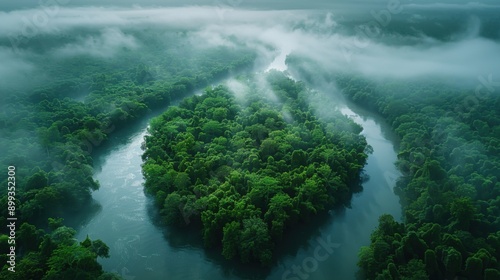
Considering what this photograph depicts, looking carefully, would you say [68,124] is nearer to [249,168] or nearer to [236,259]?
[249,168]

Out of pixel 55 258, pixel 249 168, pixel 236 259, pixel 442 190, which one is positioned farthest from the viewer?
pixel 249 168

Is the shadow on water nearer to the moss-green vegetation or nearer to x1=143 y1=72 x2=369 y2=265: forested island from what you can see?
x1=143 y1=72 x2=369 y2=265: forested island

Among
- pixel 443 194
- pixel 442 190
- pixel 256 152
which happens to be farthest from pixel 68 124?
pixel 442 190

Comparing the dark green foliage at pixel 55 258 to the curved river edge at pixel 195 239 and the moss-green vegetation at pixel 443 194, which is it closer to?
the curved river edge at pixel 195 239

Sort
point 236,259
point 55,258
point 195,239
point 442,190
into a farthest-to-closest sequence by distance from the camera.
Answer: point 442,190 < point 195,239 < point 236,259 < point 55,258

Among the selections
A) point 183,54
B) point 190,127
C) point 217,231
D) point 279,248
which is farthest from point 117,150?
point 183,54

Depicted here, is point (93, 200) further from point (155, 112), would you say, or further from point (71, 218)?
point (155, 112)

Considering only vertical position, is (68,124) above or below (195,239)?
above

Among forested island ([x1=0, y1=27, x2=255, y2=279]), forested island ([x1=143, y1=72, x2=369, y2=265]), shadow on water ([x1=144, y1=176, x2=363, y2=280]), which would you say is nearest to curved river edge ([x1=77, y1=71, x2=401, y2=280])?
shadow on water ([x1=144, y1=176, x2=363, y2=280])
